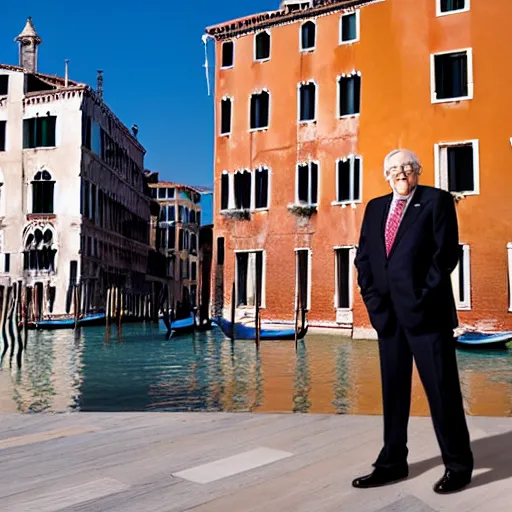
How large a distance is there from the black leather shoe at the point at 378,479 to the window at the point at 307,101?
997cm

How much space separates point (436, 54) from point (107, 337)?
6.05m

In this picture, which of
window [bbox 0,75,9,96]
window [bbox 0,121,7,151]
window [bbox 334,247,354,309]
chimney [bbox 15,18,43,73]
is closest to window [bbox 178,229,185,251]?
window [bbox 0,121,7,151]

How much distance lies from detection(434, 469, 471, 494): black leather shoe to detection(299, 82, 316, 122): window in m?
10.0

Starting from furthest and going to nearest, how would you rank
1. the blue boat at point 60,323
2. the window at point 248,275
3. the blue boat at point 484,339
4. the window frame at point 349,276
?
1. the blue boat at point 60,323
2. the window at point 248,275
3. the window frame at point 349,276
4. the blue boat at point 484,339

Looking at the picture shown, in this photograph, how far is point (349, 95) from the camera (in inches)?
446

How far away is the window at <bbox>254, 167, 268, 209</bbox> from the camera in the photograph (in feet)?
38.4

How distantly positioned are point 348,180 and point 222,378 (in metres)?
5.59

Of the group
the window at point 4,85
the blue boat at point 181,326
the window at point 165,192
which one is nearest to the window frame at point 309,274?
the blue boat at point 181,326

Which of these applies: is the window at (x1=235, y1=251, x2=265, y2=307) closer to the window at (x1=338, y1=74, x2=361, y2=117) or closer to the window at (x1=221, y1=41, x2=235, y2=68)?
the window at (x1=338, y1=74, x2=361, y2=117)

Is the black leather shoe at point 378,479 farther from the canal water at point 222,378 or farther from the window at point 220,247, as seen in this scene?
the window at point 220,247

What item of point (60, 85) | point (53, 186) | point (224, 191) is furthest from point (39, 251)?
point (224, 191)

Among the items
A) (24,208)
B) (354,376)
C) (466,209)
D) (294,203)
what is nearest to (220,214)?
(294,203)

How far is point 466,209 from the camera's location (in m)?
9.62

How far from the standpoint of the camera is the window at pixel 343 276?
1082cm
